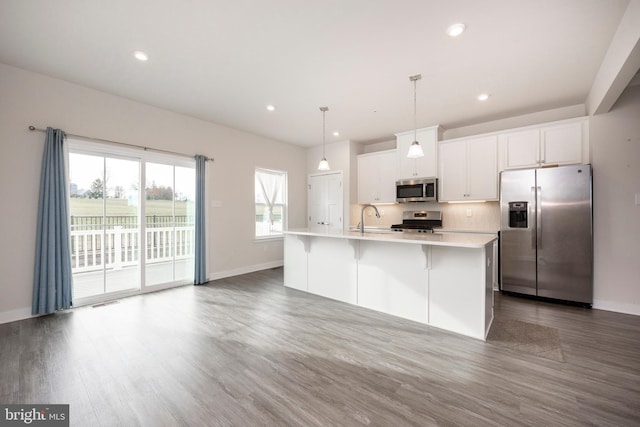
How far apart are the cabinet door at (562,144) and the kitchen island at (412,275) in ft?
6.45

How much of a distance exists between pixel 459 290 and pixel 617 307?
8.14ft

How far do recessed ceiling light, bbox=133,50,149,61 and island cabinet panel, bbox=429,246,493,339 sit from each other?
3.69 metres

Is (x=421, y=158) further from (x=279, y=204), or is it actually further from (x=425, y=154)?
(x=279, y=204)

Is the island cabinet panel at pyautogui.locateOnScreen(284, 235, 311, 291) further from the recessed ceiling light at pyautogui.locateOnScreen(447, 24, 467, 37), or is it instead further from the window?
the recessed ceiling light at pyautogui.locateOnScreen(447, 24, 467, 37)

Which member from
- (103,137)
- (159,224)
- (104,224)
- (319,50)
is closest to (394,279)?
(319,50)

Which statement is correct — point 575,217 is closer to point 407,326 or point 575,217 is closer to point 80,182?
point 407,326

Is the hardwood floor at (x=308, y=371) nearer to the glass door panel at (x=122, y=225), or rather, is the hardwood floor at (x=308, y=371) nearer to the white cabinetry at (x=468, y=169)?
the glass door panel at (x=122, y=225)

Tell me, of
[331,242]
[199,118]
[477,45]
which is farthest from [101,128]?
[477,45]

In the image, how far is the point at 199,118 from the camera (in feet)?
Answer: 15.1

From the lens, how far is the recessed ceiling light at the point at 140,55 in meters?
2.71

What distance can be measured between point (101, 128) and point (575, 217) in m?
6.53

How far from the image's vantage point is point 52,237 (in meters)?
3.12

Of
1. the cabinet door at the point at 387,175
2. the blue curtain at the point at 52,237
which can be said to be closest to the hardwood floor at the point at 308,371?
the blue curtain at the point at 52,237

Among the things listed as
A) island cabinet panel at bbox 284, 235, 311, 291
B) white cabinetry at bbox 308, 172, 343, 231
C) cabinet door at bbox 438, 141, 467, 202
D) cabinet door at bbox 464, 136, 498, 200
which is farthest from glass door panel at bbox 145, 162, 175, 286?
cabinet door at bbox 464, 136, 498, 200
